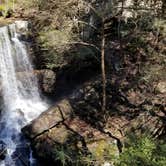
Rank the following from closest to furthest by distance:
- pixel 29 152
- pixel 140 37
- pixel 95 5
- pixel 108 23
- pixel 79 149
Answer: pixel 79 149 < pixel 29 152 < pixel 95 5 < pixel 140 37 < pixel 108 23

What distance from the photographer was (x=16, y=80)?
17.4m

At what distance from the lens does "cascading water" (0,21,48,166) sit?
16625mm

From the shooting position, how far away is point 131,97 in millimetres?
14406

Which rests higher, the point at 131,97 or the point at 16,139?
the point at 131,97

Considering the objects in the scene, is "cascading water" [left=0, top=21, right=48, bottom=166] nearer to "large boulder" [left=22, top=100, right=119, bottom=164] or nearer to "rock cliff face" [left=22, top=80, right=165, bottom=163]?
"large boulder" [left=22, top=100, right=119, bottom=164]

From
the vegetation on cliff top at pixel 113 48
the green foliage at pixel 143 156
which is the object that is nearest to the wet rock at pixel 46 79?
the vegetation on cliff top at pixel 113 48

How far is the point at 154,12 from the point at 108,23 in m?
2.93

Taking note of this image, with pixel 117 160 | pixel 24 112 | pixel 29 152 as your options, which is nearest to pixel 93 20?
pixel 24 112

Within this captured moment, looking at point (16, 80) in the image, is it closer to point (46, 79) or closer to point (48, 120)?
point (46, 79)

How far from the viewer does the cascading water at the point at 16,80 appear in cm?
1662

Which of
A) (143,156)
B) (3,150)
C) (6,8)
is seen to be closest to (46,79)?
(3,150)

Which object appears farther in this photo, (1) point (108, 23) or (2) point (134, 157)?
(1) point (108, 23)

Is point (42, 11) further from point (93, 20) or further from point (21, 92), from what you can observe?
point (21, 92)

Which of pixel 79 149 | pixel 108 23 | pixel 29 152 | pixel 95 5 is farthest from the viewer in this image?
pixel 108 23
